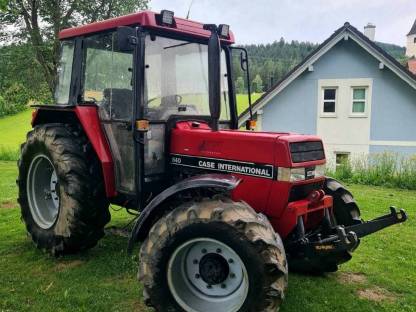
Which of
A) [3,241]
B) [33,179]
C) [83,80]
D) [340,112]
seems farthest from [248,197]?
[340,112]

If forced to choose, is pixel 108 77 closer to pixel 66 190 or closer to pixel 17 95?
pixel 66 190

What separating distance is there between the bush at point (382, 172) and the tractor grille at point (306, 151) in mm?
8560

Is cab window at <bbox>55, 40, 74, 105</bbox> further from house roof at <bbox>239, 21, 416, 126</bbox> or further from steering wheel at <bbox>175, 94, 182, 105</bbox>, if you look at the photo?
house roof at <bbox>239, 21, 416, 126</bbox>

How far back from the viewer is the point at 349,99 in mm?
A: 19203

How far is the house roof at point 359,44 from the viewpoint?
17688 millimetres

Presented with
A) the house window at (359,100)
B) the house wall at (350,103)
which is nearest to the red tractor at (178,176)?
the house wall at (350,103)

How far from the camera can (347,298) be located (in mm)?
4328

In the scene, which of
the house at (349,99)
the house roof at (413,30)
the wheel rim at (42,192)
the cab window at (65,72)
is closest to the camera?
the cab window at (65,72)

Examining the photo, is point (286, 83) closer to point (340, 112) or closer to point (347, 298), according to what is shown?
point (340, 112)

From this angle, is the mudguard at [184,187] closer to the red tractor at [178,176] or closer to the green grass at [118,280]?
the red tractor at [178,176]

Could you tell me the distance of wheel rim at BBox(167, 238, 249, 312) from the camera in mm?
3654

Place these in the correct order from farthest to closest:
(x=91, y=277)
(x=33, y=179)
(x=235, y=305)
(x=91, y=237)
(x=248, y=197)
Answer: (x=33, y=179) < (x=91, y=237) < (x=91, y=277) < (x=248, y=197) < (x=235, y=305)

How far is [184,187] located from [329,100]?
1700cm

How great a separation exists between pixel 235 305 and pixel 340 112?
16805 millimetres
